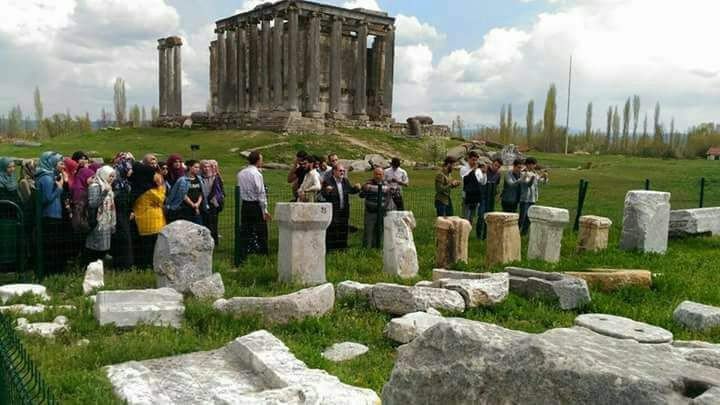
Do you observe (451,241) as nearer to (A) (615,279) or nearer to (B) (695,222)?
(A) (615,279)

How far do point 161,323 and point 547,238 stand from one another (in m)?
6.91

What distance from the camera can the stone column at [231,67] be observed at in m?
47.1

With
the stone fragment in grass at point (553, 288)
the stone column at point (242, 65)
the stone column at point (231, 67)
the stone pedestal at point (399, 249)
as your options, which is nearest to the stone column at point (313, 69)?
the stone column at point (242, 65)

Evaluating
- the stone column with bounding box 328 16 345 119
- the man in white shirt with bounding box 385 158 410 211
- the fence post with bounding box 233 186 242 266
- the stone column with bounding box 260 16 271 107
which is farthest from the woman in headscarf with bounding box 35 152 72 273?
the stone column with bounding box 260 16 271 107

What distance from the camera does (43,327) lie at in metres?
6.79

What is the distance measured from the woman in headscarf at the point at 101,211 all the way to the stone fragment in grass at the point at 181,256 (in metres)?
1.19

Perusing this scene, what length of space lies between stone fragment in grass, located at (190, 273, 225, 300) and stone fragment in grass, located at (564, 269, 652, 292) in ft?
16.6

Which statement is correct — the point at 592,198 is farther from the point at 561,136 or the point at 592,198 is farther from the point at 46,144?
the point at 561,136

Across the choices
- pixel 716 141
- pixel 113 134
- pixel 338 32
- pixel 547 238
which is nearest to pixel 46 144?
pixel 113 134

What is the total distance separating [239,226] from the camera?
10289mm

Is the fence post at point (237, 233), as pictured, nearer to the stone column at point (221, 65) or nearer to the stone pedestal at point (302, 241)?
the stone pedestal at point (302, 241)

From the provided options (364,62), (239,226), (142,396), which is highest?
(364,62)

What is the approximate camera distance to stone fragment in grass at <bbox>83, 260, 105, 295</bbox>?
843 cm

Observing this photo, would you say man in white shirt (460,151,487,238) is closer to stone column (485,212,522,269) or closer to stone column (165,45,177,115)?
stone column (485,212,522,269)
